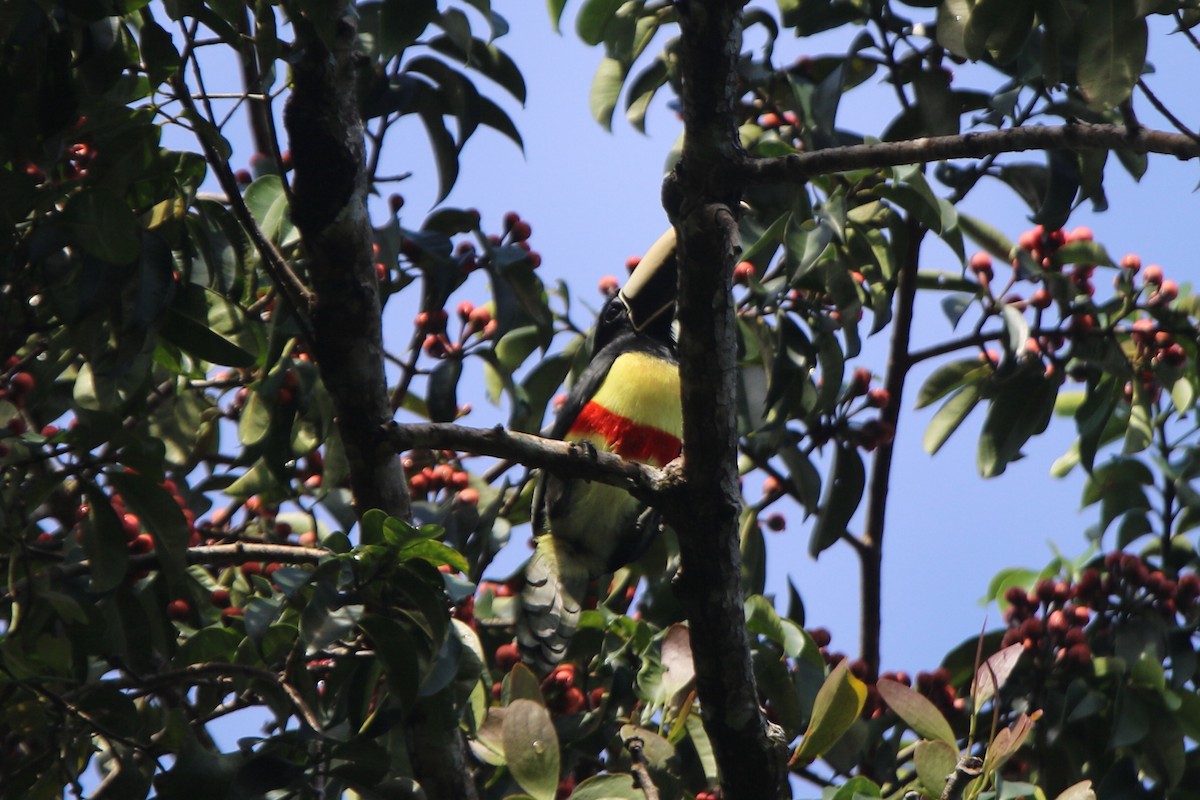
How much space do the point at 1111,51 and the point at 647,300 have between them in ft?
5.20

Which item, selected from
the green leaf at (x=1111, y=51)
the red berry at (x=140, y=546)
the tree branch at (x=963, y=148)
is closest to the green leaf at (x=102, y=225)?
the red berry at (x=140, y=546)

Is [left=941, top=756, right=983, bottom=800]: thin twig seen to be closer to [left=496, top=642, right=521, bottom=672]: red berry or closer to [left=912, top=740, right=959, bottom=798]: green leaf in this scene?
[left=912, top=740, right=959, bottom=798]: green leaf

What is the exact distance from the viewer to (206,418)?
3.62 metres

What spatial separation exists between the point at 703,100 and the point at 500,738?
1217 mm

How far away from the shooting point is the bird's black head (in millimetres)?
3479

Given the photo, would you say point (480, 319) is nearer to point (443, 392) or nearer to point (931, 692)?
point (443, 392)

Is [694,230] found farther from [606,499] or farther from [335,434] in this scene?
[606,499]

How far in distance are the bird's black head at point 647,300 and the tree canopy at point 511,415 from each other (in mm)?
121

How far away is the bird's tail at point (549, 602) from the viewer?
10.4 ft

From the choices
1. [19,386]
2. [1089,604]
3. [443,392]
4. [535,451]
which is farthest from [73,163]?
[1089,604]

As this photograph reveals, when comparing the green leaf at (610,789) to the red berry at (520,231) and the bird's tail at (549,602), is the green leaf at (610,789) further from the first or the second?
the red berry at (520,231)

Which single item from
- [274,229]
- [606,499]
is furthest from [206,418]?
[606,499]

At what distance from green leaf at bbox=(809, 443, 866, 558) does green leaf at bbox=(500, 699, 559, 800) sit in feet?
4.52

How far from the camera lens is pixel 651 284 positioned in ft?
12.1
